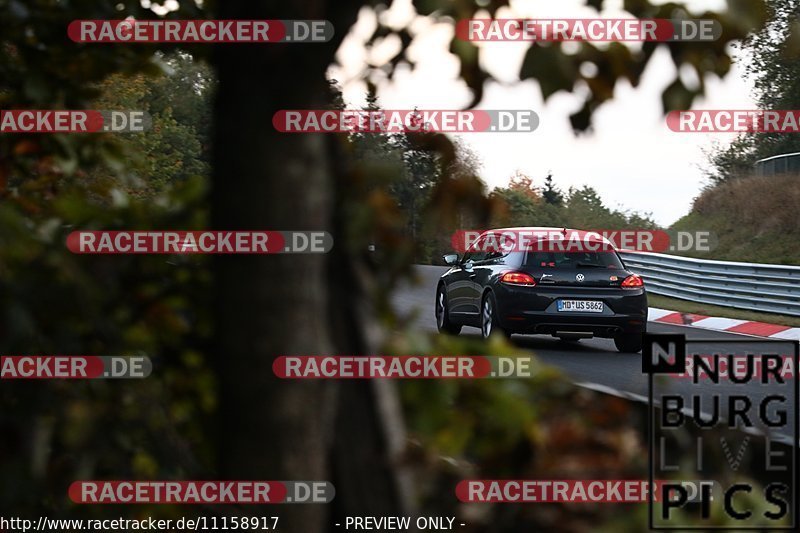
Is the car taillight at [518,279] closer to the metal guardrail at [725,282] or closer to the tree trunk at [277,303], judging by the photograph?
the metal guardrail at [725,282]

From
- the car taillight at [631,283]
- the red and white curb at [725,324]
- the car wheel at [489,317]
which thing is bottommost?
the red and white curb at [725,324]

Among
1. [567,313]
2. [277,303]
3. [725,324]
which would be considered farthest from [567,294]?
[277,303]

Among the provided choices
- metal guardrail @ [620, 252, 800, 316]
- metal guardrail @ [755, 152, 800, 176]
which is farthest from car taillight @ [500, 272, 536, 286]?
metal guardrail @ [755, 152, 800, 176]

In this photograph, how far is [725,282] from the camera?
24328 millimetres

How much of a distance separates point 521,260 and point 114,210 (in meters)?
11.4

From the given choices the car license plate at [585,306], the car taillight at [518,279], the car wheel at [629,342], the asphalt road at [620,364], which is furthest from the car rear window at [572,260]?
the asphalt road at [620,364]

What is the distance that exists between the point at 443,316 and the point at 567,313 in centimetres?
340

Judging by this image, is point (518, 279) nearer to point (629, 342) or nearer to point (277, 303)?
point (629, 342)

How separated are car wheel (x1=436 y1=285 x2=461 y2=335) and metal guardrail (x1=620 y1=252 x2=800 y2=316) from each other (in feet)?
24.8

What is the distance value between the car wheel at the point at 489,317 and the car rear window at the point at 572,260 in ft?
2.35

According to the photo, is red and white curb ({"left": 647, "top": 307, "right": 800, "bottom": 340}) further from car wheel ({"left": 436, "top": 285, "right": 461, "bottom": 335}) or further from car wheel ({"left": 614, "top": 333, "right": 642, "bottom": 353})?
car wheel ({"left": 436, "top": 285, "right": 461, "bottom": 335})

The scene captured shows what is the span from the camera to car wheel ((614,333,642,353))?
563 inches

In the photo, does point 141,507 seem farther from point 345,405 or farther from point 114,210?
point 114,210

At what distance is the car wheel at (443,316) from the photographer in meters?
16.7
